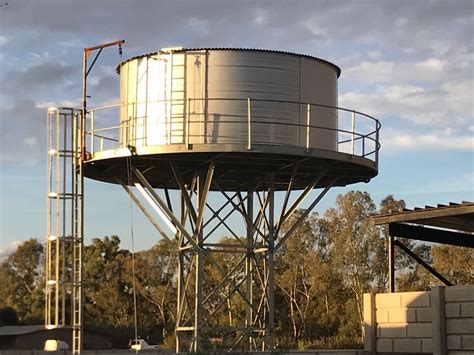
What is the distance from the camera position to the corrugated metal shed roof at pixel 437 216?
23.2 m

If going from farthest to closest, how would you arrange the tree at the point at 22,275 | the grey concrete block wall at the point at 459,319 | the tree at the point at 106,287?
the tree at the point at 22,275, the tree at the point at 106,287, the grey concrete block wall at the point at 459,319

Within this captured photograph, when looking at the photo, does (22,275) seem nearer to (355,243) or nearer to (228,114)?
Answer: (355,243)

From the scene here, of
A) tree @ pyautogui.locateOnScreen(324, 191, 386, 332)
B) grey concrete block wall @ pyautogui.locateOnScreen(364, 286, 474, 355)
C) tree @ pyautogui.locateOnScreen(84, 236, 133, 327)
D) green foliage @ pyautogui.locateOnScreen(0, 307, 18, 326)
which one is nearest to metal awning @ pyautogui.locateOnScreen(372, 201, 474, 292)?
grey concrete block wall @ pyautogui.locateOnScreen(364, 286, 474, 355)

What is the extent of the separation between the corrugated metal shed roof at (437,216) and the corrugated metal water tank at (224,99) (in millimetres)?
3591

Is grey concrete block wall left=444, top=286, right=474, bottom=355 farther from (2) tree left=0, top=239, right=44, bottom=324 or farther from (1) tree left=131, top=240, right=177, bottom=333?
(2) tree left=0, top=239, right=44, bottom=324

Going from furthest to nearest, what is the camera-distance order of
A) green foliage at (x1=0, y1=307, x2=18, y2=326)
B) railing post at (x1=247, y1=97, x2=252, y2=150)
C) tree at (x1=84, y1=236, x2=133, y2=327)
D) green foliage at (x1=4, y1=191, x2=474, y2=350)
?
tree at (x1=84, y1=236, x2=133, y2=327)
green foliage at (x1=0, y1=307, x2=18, y2=326)
green foliage at (x1=4, y1=191, x2=474, y2=350)
railing post at (x1=247, y1=97, x2=252, y2=150)

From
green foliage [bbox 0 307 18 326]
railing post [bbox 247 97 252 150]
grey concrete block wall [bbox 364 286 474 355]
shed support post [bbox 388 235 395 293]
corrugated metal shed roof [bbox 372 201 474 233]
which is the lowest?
green foliage [bbox 0 307 18 326]

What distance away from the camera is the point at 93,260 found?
88.1 m

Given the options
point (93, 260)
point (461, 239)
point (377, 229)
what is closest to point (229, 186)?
point (461, 239)

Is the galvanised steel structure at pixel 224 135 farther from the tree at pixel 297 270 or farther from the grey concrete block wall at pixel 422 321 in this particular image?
the tree at pixel 297 270

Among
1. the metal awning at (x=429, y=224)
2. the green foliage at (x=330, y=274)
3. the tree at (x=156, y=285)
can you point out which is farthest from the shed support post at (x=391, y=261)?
the tree at (x=156, y=285)

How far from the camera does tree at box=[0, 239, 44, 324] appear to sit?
94625mm

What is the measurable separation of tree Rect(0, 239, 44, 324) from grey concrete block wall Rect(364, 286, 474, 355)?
72642 millimetres

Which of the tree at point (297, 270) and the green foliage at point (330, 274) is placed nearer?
the green foliage at point (330, 274)
